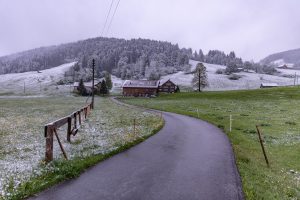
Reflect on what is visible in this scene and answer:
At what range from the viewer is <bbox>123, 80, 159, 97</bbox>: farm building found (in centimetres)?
15075

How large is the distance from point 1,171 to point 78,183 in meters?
4.08

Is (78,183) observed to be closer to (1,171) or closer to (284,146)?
(1,171)

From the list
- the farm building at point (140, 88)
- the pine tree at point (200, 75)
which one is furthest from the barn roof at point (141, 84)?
the pine tree at point (200, 75)

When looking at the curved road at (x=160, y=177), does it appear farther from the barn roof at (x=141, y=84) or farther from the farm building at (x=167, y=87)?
the farm building at (x=167, y=87)

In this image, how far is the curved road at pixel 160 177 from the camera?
9930 mm

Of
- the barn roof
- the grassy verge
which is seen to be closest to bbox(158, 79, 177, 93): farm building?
the barn roof

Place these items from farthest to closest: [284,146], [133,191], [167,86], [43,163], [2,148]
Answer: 1. [167,86]
2. [284,146]
3. [2,148]
4. [43,163]
5. [133,191]

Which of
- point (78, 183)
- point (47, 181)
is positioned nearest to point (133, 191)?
point (78, 183)

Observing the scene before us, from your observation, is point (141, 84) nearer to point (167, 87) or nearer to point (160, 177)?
point (167, 87)

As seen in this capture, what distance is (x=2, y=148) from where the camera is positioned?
17453 mm

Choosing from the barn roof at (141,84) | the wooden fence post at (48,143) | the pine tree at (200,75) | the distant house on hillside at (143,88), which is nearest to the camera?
the wooden fence post at (48,143)

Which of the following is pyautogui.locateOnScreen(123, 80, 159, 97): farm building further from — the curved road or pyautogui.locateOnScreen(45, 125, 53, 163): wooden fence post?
pyautogui.locateOnScreen(45, 125, 53, 163): wooden fence post

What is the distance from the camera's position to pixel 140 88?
152875mm

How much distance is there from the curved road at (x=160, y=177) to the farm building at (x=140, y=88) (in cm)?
13271
